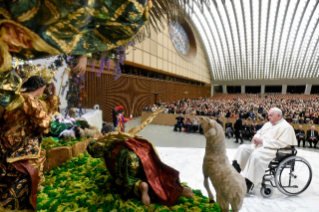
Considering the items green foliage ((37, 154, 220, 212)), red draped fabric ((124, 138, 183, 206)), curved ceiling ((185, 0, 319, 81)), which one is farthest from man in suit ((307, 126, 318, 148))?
curved ceiling ((185, 0, 319, 81))

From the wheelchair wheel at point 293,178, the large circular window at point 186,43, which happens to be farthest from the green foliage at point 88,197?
the large circular window at point 186,43

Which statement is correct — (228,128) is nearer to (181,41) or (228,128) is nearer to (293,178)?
(293,178)

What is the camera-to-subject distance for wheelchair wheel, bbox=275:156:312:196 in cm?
Result: 299

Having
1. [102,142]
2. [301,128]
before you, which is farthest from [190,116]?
[102,142]

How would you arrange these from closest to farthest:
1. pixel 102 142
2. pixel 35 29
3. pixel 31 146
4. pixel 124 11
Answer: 1. pixel 35 29
2. pixel 124 11
3. pixel 31 146
4. pixel 102 142

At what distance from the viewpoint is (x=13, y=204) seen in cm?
125

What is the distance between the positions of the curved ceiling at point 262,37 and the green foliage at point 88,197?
17752mm

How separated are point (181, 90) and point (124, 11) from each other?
22860mm

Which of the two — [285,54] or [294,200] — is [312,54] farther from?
[294,200]

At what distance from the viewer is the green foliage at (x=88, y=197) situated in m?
1.85

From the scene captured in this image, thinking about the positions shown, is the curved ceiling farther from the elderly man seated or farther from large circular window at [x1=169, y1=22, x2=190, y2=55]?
the elderly man seated

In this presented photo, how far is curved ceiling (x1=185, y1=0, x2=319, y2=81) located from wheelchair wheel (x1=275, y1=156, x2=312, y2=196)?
1636 centimetres

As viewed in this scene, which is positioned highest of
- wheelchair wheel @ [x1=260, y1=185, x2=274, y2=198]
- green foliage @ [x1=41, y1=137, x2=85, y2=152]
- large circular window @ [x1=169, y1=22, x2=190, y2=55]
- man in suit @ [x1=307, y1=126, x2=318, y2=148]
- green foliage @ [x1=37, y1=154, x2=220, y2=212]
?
large circular window @ [x1=169, y1=22, x2=190, y2=55]

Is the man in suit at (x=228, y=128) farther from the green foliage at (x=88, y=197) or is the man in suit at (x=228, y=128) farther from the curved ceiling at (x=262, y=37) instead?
the curved ceiling at (x=262, y=37)
